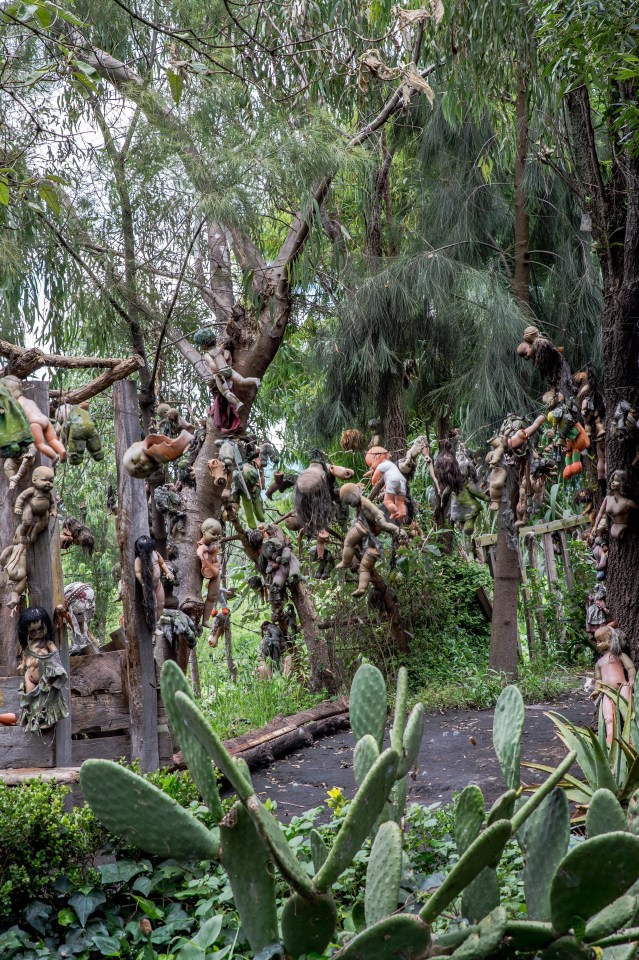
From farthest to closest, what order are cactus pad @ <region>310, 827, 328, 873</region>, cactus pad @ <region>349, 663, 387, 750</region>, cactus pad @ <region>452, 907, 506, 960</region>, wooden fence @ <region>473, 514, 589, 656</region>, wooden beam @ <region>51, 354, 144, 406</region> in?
wooden fence @ <region>473, 514, 589, 656</region>
wooden beam @ <region>51, 354, 144, 406</region>
cactus pad @ <region>349, 663, 387, 750</region>
cactus pad @ <region>310, 827, 328, 873</region>
cactus pad @ <region>452, 907, 506, 960</region>

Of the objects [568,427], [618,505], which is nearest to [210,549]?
[568,427]

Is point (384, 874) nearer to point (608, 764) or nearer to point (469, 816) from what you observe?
point (469, 816)

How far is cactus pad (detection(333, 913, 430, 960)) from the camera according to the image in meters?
1.55

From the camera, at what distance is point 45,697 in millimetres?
3691

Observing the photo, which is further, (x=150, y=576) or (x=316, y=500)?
(x=316, y=500)

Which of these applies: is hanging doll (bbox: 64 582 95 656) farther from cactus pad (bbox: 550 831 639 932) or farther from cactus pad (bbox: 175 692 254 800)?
cactus pad (bbox: 550 831 639 932)

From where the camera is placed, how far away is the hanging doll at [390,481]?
5.43m

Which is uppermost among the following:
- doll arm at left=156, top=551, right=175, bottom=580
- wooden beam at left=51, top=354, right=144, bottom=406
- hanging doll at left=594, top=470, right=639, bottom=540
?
wooden beam at left=51, top=354, right=144, bottom=406

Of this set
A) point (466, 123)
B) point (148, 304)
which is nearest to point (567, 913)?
point (148, 304)

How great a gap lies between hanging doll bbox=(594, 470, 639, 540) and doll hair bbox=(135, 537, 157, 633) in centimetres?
233

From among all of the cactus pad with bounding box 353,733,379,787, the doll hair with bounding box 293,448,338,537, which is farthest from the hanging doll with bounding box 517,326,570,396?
the cactus pad with bounding box 353,733,379,787

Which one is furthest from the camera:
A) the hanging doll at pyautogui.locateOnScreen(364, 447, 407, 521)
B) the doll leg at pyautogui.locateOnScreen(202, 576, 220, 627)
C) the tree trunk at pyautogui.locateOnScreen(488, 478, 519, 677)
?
the tree trunk at pyautogui.locateOnScreen(488, 478, 519, 677)

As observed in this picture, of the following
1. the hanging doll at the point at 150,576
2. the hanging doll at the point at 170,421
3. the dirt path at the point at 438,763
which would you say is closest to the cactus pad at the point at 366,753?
the dirt path at the point at 438,763

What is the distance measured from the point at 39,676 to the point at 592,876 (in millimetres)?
2729
